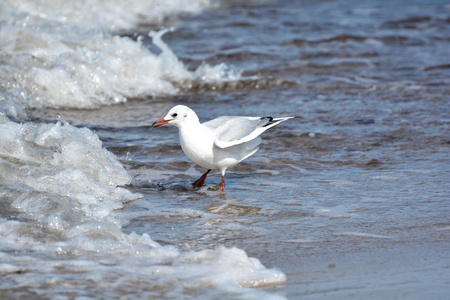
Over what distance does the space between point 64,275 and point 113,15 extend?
10431 millimetres

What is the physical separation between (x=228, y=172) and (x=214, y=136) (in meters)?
0.83

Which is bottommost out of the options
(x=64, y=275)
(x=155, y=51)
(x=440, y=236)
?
(x=440, y=236)

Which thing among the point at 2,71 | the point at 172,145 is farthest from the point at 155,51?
the point at 172,145

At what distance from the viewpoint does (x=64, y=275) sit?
10.5 ft

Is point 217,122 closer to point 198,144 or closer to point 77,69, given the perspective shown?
point 198,144

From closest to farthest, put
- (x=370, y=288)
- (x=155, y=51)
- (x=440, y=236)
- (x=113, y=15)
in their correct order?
(x=370, y=288) < (x=440, y=236) < (x=155, y=51) < (x=113, y=15)

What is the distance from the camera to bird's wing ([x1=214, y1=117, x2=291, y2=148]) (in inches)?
191

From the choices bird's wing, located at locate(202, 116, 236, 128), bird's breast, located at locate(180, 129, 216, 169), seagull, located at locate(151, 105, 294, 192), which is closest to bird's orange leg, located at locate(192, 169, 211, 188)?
seagull, located at locate(151, 105, 294, 192)

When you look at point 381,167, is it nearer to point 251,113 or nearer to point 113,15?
point 251,113

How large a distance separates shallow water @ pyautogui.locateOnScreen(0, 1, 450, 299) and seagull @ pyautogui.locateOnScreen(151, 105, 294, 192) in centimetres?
26

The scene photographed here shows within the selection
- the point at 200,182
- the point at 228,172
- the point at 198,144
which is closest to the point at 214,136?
the point at 198,144

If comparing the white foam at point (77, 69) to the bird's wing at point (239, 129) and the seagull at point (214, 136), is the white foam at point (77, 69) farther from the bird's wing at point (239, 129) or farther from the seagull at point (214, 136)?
the bird's wing at point (239, 129)

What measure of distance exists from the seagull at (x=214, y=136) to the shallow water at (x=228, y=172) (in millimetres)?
265

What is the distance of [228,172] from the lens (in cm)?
563
